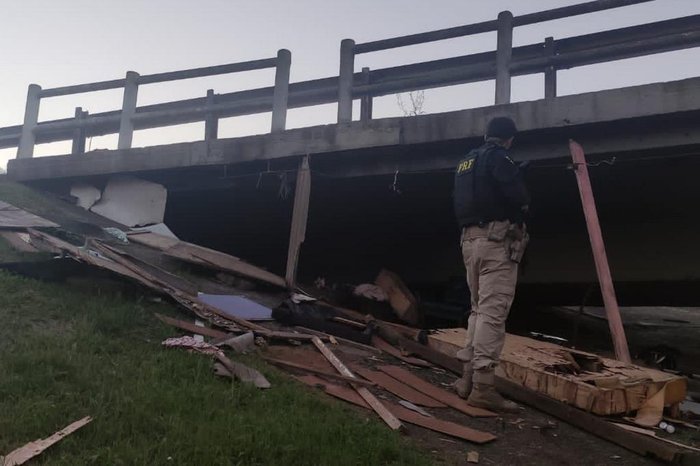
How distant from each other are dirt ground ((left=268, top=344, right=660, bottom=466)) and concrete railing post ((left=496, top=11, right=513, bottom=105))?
3.64 metres

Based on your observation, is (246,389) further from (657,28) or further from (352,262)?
(352,262)

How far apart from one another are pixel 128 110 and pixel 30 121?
259cm

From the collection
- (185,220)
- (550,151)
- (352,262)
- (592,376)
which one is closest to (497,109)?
(550,151)

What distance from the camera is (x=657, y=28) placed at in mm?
6449

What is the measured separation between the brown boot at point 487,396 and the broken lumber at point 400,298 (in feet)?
12.3

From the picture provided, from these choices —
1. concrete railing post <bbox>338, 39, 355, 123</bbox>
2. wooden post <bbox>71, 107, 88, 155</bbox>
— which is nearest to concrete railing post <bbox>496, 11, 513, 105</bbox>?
concrete railing post <bbox>338, 39, 355, 123</bbox>

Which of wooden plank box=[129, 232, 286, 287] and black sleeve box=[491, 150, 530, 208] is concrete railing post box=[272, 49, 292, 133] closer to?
wooden plank box=[129, 232, 286, 287]

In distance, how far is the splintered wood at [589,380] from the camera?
13.1 feet

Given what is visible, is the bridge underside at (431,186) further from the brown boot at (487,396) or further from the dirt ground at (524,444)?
the dirt ground at (524,444)

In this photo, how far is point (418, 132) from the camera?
22.2 feet

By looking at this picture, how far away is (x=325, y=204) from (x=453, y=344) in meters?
4.46

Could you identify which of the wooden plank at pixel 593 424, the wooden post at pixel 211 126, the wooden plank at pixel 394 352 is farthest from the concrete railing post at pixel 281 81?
the wooden plank at pixel 593 424

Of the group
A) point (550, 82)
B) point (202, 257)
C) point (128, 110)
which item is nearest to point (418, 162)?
point (550, 82)

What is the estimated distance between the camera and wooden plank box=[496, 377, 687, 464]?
3324 millimetres
